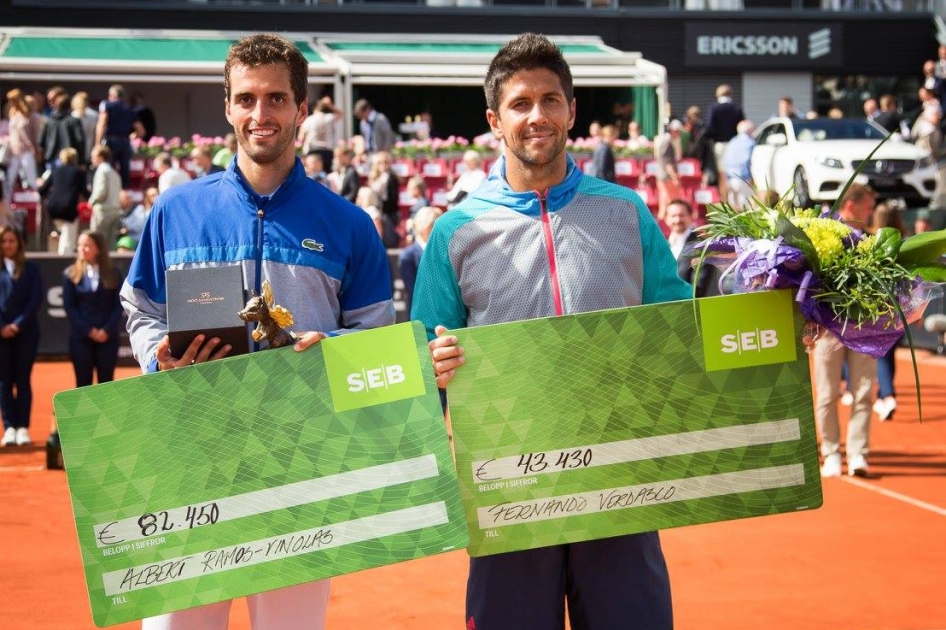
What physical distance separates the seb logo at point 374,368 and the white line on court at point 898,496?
6422 millimetres

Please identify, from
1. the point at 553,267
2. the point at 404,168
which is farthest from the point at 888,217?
the point at 404,168

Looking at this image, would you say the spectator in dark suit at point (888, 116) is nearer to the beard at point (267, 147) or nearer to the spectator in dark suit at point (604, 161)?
the spectator in dark suit at point (604, 161)

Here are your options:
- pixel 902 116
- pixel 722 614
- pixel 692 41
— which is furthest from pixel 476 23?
pixel 722 614

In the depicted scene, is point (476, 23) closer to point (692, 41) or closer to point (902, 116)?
point (692, 41)

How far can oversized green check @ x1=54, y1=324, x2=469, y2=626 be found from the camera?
359 cm

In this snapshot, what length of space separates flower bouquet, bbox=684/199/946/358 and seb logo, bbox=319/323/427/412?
3.00 feet

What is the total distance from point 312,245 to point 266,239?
0.45 ft

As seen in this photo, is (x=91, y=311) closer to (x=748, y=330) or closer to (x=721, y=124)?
(x=748, y=330)

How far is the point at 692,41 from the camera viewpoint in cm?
3541

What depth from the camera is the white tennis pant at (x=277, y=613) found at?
151 inches

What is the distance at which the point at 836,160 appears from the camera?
2289cm

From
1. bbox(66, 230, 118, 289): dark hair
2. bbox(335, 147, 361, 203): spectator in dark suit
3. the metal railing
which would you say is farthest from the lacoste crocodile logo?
the metal railing

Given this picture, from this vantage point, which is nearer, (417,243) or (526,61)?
(526,61)

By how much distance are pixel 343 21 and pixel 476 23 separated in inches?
137
